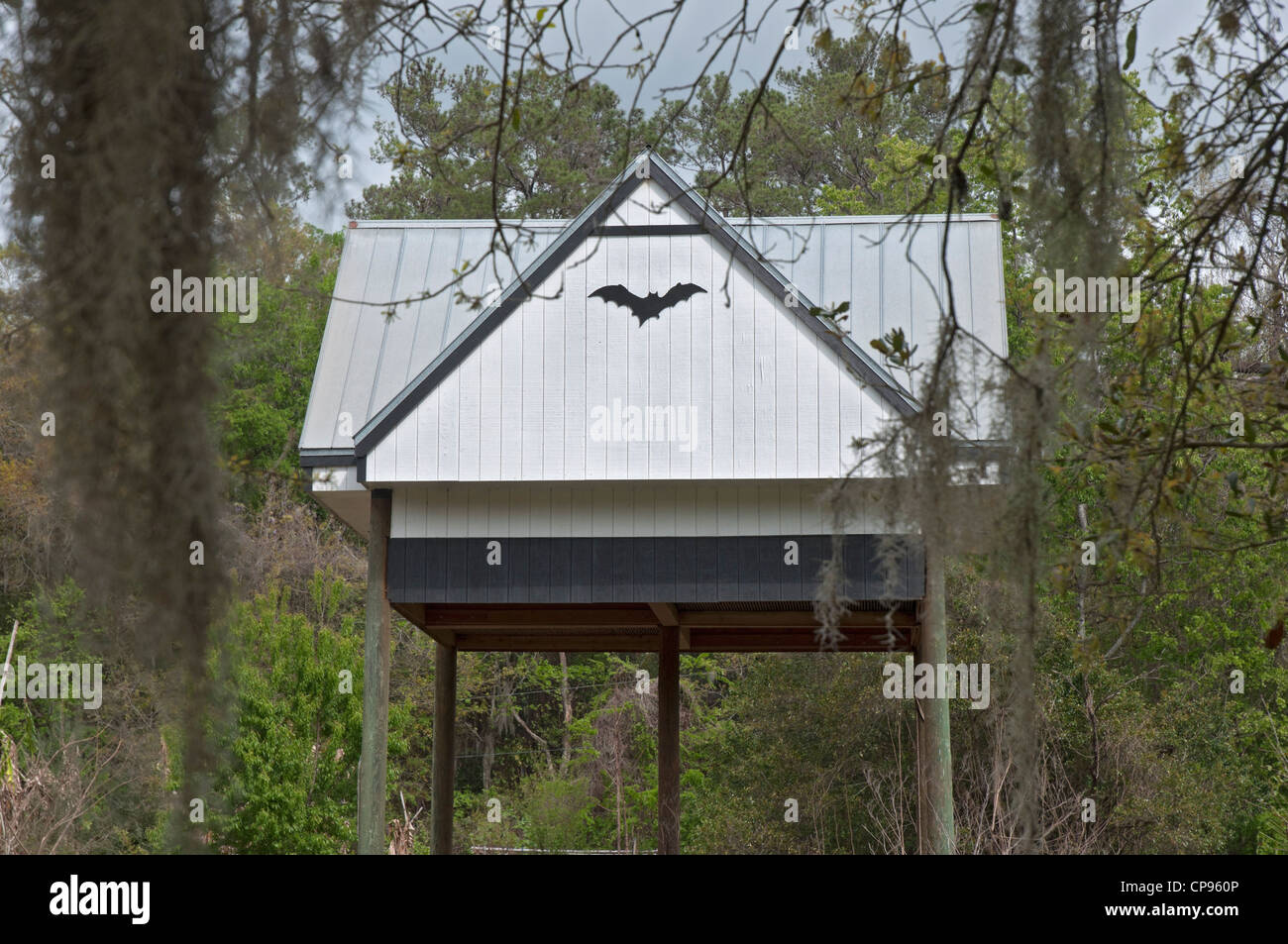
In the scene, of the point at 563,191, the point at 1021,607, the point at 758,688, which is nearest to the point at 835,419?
the point at 1021,607

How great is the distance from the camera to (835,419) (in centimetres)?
1031

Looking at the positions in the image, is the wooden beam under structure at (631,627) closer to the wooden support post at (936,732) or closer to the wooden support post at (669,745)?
the wooden support post at (669,745)

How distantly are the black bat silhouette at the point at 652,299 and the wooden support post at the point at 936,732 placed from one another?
2802 millimetres

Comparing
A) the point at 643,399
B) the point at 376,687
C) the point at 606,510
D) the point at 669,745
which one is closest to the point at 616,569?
the point at 606,510

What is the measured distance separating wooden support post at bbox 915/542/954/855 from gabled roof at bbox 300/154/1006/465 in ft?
5.00

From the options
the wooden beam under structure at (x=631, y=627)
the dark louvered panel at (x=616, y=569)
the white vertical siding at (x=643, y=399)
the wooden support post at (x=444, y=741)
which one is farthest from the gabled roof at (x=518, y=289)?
the wooden support post at (x=444, y=741)

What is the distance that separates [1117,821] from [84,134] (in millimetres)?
14531

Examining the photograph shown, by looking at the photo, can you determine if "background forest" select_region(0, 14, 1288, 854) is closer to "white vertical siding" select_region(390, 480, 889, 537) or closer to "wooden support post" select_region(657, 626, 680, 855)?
"white vertical siding" select_region(390, 480, 889, 537)

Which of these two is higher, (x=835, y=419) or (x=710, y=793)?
(x=835, y=419)

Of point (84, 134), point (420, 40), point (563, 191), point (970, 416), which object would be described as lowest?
point (970, 416)

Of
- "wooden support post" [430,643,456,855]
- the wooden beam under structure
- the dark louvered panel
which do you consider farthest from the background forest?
"wooden support post" [430,643,456,855]

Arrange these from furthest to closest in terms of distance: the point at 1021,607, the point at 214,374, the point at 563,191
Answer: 1. the point at 563,191
2. the point at 1021,607
3. the point at 214,374

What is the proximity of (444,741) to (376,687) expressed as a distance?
3843 mm

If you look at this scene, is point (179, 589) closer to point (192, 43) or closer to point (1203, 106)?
point (192, 43)
